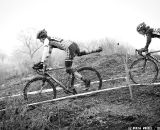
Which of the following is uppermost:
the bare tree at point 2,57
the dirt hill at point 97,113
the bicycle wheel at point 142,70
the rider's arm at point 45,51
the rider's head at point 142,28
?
→ the bare tree at point 2,57

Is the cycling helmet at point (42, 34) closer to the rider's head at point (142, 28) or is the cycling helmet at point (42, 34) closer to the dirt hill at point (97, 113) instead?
the dirt hill at point (97, 113)

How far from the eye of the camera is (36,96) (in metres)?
7.11

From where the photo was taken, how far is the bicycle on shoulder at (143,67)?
25.2 ft

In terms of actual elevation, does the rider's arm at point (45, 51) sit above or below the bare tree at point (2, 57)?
below

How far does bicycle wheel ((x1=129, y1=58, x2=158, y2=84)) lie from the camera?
773 centimetres

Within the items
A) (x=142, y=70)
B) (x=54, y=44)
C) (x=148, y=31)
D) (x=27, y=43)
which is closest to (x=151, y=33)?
(x=148, y=31)

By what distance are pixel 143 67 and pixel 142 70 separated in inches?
4.6

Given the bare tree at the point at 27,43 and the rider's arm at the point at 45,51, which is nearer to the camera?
the rider's arm at the point at 45,51

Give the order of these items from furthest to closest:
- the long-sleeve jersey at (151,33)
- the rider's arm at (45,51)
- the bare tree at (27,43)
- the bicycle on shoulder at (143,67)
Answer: the bare tree at (27,43), the bicycle on shoulder at (143,67), the long-sleeve jersey at (151,33), the rider's arm at (45,51)

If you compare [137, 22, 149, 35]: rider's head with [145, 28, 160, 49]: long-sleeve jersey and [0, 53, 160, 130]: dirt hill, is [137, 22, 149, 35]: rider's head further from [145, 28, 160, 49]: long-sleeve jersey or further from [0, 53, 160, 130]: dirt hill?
[0, 53, 160, 130]: dirt hill

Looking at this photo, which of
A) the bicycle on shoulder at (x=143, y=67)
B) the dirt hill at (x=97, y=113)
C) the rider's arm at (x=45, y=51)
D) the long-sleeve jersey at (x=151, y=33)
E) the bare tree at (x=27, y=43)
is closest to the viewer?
the dirt hill at (x=97, y=113)

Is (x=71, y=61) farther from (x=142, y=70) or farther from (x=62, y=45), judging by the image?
(x=142, y=70)

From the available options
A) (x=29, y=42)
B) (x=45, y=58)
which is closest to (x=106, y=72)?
(x=45, y=58)

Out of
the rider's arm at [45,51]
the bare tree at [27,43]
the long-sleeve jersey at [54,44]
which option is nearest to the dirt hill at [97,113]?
the rider's arm at [45,51]
